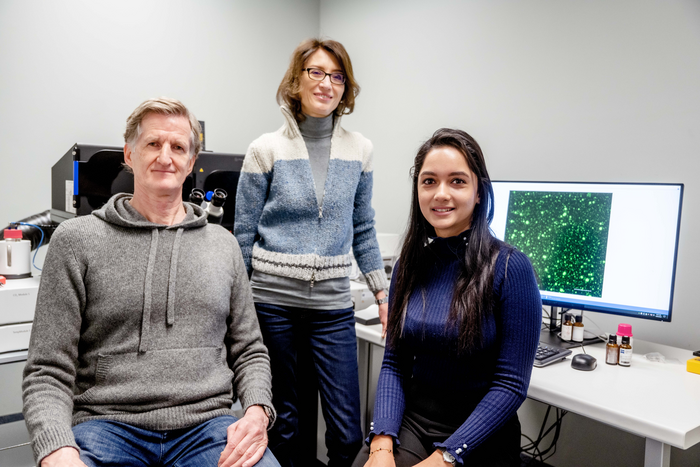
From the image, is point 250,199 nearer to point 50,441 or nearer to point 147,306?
point 147,306

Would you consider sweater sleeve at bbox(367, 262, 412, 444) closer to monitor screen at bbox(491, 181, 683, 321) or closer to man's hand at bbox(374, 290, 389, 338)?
man's hand at bbox(374, 290, 389, 338)

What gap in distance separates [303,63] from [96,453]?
1171 millimetres

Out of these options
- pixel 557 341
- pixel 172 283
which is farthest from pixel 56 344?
pixel 557 341

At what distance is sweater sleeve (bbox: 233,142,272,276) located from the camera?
1523 mm

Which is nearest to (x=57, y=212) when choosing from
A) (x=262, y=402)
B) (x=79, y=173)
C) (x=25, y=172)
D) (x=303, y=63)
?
(x=79, y=173)

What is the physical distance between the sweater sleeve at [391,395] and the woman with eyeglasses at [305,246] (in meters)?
0.27

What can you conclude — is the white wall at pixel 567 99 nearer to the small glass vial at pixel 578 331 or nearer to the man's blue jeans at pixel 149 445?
the small glass vial at pixel 578 331

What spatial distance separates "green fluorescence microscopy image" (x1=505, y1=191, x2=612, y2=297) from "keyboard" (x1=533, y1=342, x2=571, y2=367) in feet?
0.65

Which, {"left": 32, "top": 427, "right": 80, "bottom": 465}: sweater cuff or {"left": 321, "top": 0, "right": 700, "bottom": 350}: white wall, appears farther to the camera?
{"left": 321, "top": 0, "right": 700, "bottom": 350}: white wall

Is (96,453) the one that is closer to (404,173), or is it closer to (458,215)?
(458,215)

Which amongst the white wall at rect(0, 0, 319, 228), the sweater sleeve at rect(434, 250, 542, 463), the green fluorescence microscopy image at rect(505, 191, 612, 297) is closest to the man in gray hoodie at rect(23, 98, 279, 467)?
the sweater sleeve at rect(434, 250, 542, 463)

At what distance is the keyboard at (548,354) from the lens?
143cm

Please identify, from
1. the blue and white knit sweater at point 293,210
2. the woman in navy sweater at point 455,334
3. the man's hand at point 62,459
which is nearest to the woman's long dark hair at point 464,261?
the woman in navy sweater at point 455,334

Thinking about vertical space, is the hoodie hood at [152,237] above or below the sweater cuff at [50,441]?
above
